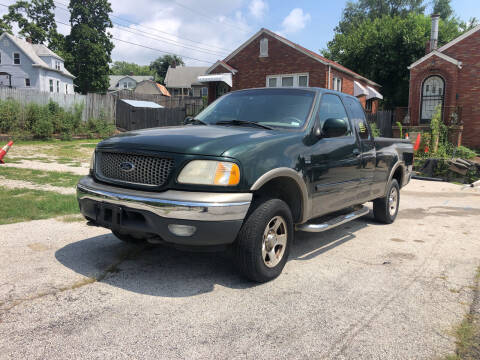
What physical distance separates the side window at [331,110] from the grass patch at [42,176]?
5944 mm

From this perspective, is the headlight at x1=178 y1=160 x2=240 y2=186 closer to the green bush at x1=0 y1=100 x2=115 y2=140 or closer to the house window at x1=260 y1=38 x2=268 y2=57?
the green bush at x1=0 y1=100 x2=115 y2=140

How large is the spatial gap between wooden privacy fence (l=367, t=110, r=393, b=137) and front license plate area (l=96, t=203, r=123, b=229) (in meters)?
21.6

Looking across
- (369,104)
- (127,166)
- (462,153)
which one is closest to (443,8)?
(369,104)

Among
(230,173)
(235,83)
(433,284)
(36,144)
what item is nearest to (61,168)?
(36,144)

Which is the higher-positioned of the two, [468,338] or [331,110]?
[331,110]

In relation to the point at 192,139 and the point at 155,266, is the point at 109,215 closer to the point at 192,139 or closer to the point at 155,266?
the point at 155,266

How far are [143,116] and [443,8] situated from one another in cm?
4699

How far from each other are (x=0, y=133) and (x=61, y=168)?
31.2ft

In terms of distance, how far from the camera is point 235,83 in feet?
89.9

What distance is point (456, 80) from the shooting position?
2212cm

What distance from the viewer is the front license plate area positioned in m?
3.45

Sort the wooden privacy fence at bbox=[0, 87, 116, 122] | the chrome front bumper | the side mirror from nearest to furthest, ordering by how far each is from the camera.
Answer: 1. the chrome front bumper
2. the side mirror
3. the wooden privacy fence at bbox=[0, 87, 116, 122]

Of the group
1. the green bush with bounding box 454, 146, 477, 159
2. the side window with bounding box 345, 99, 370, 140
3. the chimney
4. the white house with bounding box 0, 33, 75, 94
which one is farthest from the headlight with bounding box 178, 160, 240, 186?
the white house with bounding box 0, 33, 75, 94

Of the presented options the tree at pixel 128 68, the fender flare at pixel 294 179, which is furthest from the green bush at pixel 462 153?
the tree at pixel 128 68
